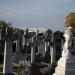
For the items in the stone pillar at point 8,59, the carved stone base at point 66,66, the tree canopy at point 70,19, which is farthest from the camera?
the tree canopy at point 70,19

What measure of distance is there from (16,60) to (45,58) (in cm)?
580

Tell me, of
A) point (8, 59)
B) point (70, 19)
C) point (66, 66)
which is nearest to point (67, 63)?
point (66, 66)

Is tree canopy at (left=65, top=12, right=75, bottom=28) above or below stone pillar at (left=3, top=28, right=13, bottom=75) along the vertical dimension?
above

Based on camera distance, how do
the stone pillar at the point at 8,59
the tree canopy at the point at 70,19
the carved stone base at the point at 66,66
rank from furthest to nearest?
1. the tree canopy at the point at 70,19
2. the stone pillar at the point at 8,59
3. the carved stone base at the point at 66,66

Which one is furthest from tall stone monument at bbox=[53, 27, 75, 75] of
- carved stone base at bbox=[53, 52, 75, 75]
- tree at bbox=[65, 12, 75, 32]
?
tree at bbox=[65, 12, 75, 32]

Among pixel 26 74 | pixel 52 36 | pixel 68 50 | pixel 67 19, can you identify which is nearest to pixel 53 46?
pixel 52 36

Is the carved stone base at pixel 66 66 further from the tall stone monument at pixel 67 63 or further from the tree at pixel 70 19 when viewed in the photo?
the tree at pixel 70 19

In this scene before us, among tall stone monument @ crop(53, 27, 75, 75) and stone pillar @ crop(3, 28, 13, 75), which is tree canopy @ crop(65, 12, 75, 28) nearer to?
stone pillar @ crop(3, 28, 13, 75)

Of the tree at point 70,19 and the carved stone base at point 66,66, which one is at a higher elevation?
the tree at point 70,19

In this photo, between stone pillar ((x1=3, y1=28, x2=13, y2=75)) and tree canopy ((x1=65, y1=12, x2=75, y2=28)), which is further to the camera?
tree canopy ((x1=65, y1=12, x2=75, y2=28))

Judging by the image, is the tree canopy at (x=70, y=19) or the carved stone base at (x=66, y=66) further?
the tree canopy at (x=70, y=19)

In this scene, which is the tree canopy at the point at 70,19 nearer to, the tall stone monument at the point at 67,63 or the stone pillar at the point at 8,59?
the stone pillar at the point at 8,59

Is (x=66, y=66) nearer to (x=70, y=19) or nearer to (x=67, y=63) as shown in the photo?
(x=67, y=63)

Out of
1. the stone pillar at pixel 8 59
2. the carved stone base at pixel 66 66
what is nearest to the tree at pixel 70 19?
the stone pillar at pixel 8 59
